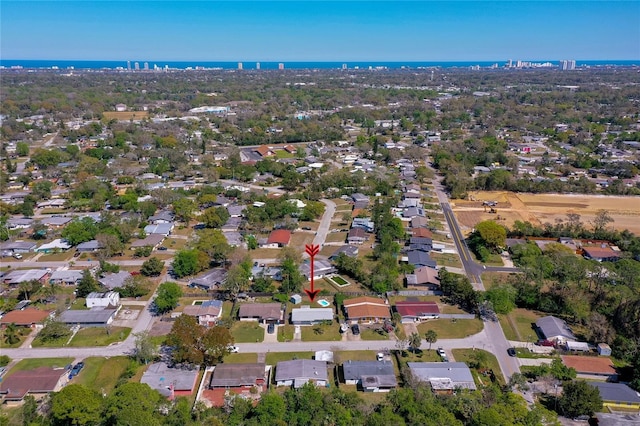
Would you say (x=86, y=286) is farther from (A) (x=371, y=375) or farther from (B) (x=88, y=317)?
(A) (x=371, y=375)

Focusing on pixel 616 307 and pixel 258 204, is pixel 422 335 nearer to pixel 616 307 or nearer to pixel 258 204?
pixel 616 307

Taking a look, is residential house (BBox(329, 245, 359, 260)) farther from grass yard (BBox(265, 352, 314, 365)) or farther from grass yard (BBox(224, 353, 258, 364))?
grass yard (BBox(224, 353, 258, 364))

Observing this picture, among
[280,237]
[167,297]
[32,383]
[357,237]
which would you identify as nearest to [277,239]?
[280,237]

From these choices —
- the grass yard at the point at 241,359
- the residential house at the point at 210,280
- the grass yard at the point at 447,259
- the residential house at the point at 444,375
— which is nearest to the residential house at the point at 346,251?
the grass yard at the point at 447,259

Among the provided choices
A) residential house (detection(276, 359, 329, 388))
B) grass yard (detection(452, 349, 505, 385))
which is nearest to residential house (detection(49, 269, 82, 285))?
residential house (detection(276, 359, 329, 388))

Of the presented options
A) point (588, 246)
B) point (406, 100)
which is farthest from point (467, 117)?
point (588, 246)
